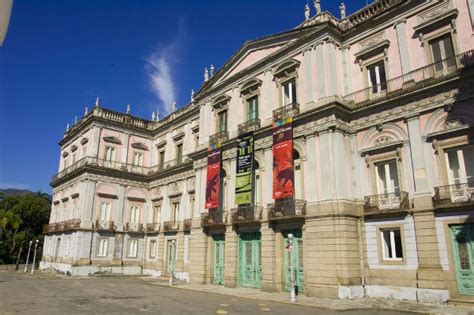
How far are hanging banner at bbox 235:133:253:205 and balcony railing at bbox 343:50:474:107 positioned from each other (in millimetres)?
5860

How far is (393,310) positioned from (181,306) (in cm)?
757

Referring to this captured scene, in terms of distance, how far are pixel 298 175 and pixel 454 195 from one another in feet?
23.0

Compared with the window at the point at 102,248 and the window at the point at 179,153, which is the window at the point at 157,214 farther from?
the window at the point at 179,153

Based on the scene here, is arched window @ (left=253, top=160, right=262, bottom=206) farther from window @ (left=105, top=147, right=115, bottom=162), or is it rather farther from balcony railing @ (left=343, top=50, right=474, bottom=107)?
window @ (left=105, top=147, right=115, bottom=162)

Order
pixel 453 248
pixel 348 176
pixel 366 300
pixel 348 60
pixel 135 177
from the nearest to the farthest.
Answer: pixel 453 248 → pixel 366 300 → pixel 348 176 → pixel 348 60 → pixel 135 177

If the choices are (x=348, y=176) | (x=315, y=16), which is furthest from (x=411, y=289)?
(x=315, y=16)

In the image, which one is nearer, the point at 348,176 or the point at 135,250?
the point at 348,176

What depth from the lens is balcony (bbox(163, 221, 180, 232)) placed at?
29125 millimetres

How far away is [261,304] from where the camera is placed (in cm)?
1455

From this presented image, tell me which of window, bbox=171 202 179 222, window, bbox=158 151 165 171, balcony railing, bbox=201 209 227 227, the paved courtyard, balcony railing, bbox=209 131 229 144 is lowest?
the paved courtyard

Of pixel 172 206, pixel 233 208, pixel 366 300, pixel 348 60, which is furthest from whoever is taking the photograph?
pixel 172 206

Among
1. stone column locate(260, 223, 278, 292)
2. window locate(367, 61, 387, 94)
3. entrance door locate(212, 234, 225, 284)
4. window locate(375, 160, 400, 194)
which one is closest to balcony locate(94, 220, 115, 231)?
entrance door locate(212, 234, 225, 284)

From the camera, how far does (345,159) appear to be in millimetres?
17594

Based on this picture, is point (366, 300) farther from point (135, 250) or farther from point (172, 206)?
point (135, 250)
